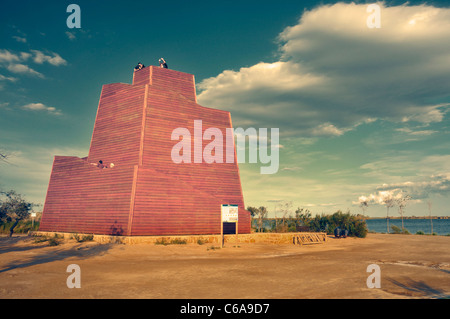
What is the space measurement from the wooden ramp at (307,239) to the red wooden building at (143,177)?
5.09 m

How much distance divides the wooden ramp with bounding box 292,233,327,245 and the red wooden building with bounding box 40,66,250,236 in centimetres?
509

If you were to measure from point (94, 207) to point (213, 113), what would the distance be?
15747mm

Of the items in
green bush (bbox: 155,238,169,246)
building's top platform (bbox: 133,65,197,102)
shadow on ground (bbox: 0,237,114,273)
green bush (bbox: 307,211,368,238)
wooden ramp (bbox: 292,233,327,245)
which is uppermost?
building's top platform (bbox: 133,65,197,102)

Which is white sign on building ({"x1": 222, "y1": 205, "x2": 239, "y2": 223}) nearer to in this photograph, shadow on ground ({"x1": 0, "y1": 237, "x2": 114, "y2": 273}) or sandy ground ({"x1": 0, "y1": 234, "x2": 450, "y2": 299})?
shadow on ground ({"x1": 0, "y1": 237, "x2": 114, "y2": 273})

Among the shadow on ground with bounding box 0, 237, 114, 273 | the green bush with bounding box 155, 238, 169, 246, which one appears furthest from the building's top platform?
the shadow on ground with bounding box 0, 237, 114, 273

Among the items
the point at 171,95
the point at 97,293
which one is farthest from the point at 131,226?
the point at 97,293

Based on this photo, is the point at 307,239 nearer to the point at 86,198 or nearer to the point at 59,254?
the point at 59,254

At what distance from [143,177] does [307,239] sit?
57.1ft

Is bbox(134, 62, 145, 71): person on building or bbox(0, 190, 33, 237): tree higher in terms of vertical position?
bbox(134, 62, 145, 71): person on building

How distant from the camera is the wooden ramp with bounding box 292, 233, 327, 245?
29875mm

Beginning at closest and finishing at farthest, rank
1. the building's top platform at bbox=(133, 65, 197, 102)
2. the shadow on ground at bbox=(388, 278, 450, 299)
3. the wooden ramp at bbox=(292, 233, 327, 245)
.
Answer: the shadow on ground at bbox=(388, 278, 450, 299) < the wooden ramp at bbox=(292, 233, 327, 245) < the building's top platform at bbox=(133, 65, 197, 102)

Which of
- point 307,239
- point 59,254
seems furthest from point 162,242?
point 307,239

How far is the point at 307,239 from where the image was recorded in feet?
101

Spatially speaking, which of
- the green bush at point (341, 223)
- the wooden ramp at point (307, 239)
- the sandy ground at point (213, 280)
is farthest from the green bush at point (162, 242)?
the green bush at point (341, 223)
